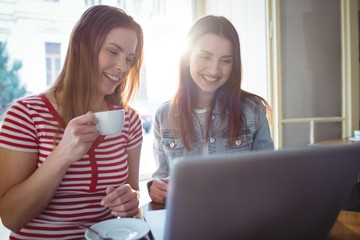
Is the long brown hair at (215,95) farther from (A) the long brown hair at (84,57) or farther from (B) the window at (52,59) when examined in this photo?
(B) the window at (52,59)

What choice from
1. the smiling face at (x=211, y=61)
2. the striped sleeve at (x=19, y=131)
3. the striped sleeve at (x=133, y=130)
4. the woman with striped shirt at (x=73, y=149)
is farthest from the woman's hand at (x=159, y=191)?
the smiling face at (x=211, y=61)

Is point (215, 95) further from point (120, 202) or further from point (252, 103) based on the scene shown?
point (120, 202)

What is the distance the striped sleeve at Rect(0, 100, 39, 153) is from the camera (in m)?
0.88

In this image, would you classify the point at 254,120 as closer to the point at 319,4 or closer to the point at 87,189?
the point at 87,189

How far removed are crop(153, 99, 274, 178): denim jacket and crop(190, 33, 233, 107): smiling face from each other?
141mm

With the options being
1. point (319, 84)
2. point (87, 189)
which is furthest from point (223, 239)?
point (319, 84)

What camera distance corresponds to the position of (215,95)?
4.75ft

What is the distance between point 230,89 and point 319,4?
5.29 feet

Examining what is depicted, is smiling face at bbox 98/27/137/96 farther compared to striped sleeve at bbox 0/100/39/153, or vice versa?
smiling face at bbox 98/27/137/96

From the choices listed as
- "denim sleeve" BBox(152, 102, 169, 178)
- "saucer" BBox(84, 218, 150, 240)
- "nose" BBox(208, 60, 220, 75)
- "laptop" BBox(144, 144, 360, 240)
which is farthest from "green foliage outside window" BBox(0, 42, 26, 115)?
"laptop" BBox(144, 144, 360, 240)

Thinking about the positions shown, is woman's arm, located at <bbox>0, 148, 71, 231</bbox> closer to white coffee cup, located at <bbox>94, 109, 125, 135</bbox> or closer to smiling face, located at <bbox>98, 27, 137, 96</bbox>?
white coffee cup, located at <bbox>94, 109, 125, 135</bbox>

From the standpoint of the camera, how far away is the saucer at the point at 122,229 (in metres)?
0.61

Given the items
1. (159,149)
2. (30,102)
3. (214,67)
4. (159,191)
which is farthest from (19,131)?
(214,67)

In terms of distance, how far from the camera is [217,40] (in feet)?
4.36
